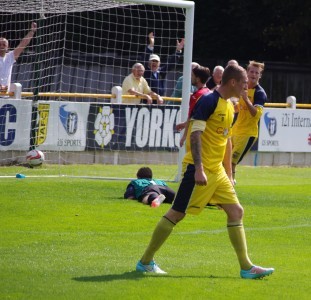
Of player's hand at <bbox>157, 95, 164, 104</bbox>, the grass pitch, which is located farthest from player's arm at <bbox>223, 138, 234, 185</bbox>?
player's hand at <bbox>157, 95, 164, 104</bbox>

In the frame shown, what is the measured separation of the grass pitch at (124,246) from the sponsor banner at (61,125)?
8.13ft

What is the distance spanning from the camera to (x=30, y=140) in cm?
2031

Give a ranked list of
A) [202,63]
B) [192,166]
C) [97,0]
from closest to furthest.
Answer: [192,166] < [97,0] < [202,63]

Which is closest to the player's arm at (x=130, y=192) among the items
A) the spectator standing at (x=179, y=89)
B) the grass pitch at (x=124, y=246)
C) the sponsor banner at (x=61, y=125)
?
the grass pitch at (x=124, y=246)

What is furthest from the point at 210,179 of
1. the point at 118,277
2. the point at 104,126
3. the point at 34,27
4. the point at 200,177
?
the point at 104,126

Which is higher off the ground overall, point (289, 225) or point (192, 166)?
point (192, 166)

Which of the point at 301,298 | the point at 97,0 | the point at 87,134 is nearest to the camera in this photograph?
the point at 301,298

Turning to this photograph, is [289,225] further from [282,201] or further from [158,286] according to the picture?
[158,286]

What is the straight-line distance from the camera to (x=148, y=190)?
15297 mm

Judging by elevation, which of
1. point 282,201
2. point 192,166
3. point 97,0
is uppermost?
point 97,0

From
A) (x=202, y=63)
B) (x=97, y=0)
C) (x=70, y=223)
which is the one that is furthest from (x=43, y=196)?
(x=202, y=63)

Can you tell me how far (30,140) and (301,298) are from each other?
12005 millimetres

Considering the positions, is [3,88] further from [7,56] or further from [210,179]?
[210,179]

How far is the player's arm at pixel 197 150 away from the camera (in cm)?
946
